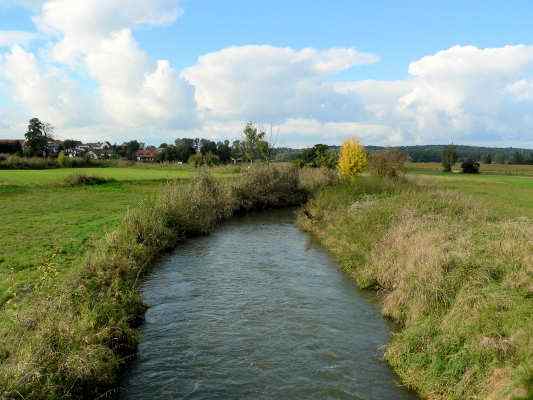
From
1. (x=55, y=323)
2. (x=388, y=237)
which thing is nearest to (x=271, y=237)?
(x=388, y=237)

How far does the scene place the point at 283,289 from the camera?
57.5 ft

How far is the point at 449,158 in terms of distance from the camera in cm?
10031

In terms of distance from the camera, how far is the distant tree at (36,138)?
298ft

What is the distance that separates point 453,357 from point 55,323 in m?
8.86

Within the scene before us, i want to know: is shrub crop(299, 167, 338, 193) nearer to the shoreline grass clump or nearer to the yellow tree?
the yellow tree

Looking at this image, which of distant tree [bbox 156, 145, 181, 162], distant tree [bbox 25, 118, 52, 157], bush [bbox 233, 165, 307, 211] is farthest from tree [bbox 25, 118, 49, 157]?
bush [bbox 233, 165, 307, 211]

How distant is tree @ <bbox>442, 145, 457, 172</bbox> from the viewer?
9575 centimetres

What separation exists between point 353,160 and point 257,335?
1607 inches

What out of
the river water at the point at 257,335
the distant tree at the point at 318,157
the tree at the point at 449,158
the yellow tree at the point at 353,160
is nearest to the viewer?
the river water at the point at 257,335

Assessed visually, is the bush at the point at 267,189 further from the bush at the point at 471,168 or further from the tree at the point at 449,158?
the tree at the point at 449,158

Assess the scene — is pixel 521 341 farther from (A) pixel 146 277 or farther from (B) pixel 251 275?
(A) pixel 146 277

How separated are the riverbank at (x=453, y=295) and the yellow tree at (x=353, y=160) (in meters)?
30.5

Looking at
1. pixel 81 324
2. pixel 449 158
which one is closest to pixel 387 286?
pixel 81 324

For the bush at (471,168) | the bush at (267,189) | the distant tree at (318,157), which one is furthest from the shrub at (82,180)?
the bush at (471,168)
